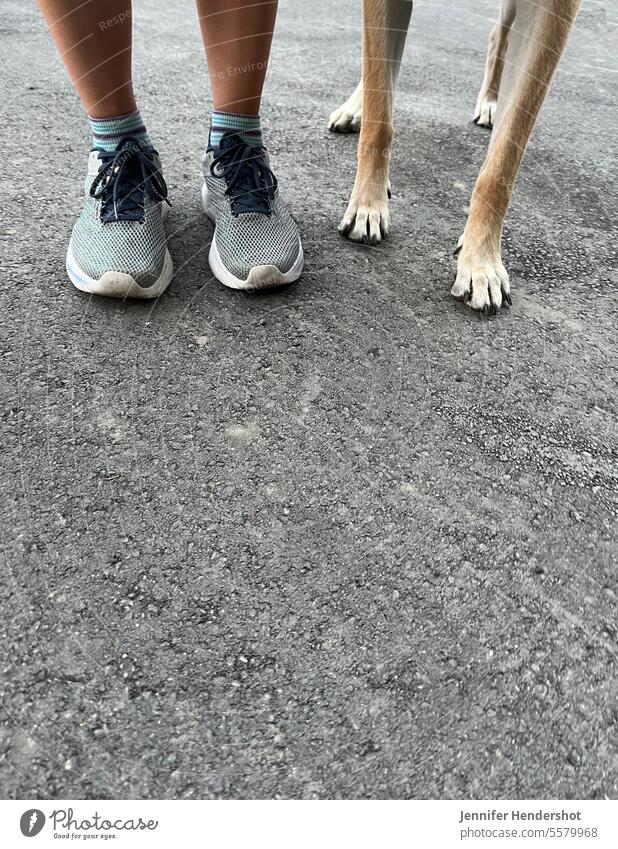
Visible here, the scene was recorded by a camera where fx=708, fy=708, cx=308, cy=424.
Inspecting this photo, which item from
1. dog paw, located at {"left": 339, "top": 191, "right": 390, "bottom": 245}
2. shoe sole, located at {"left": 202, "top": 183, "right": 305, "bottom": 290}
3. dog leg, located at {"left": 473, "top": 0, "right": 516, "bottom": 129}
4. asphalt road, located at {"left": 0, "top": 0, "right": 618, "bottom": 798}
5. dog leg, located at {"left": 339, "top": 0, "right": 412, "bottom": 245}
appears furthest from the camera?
dog leg, located at {"left": 473, "top": 0, "right": 516, "bottom": 129}

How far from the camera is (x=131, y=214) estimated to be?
5.56 feet

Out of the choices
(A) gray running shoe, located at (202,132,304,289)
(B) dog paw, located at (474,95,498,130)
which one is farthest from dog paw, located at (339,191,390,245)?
(B) dog paw, located at (474,95,498,130)

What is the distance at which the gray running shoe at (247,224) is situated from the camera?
170 cm

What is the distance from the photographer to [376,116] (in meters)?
1.89

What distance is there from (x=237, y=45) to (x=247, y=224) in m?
0.42

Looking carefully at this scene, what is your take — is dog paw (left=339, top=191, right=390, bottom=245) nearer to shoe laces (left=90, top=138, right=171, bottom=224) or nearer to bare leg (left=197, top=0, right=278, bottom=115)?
bare leg (left=197, top=0, right=278, bottom=115)

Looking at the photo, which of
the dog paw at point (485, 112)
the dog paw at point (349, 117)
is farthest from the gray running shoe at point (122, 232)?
the dog paw at point (485, 112)

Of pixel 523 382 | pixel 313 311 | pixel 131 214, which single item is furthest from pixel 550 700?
pixel 131 214

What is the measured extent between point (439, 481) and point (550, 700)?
437 mm

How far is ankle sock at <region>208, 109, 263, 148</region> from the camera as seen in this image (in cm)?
182

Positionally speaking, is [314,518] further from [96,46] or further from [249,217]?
[96,46]

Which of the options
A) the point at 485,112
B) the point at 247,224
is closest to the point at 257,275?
the point at 247,224

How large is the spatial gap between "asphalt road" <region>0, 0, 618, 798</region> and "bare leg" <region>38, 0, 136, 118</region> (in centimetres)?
37

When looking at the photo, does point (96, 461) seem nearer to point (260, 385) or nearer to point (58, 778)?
point (260, 385)
